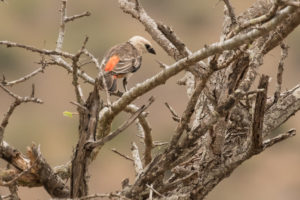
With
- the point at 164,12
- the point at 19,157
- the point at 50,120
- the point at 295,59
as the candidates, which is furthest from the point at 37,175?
the point at 164,12

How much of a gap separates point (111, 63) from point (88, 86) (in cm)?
1669

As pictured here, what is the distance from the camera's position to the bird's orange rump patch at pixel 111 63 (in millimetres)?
7500

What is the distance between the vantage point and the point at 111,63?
7555mm

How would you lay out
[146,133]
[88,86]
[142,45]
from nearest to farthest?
[146,133] → [142,45] → [88,86]

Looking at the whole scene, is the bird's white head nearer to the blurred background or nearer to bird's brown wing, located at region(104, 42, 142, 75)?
bird's brown wing, located at region(104, 42, 142, 75)

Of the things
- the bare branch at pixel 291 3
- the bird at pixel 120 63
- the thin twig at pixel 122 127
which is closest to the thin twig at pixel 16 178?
the thin twig at pixel 122 127

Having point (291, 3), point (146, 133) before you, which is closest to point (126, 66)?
point (146, 133)

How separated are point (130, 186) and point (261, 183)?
2420cm

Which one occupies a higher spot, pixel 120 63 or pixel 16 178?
pixel 120 63

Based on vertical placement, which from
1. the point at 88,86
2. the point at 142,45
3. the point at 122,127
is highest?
the point at 88,86

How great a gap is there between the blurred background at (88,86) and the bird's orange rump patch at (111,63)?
15.3 m

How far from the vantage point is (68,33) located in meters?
30.8

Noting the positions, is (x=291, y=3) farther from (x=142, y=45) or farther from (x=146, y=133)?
(x=142, y=45)

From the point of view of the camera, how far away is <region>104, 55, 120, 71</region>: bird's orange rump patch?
750 centimetres
